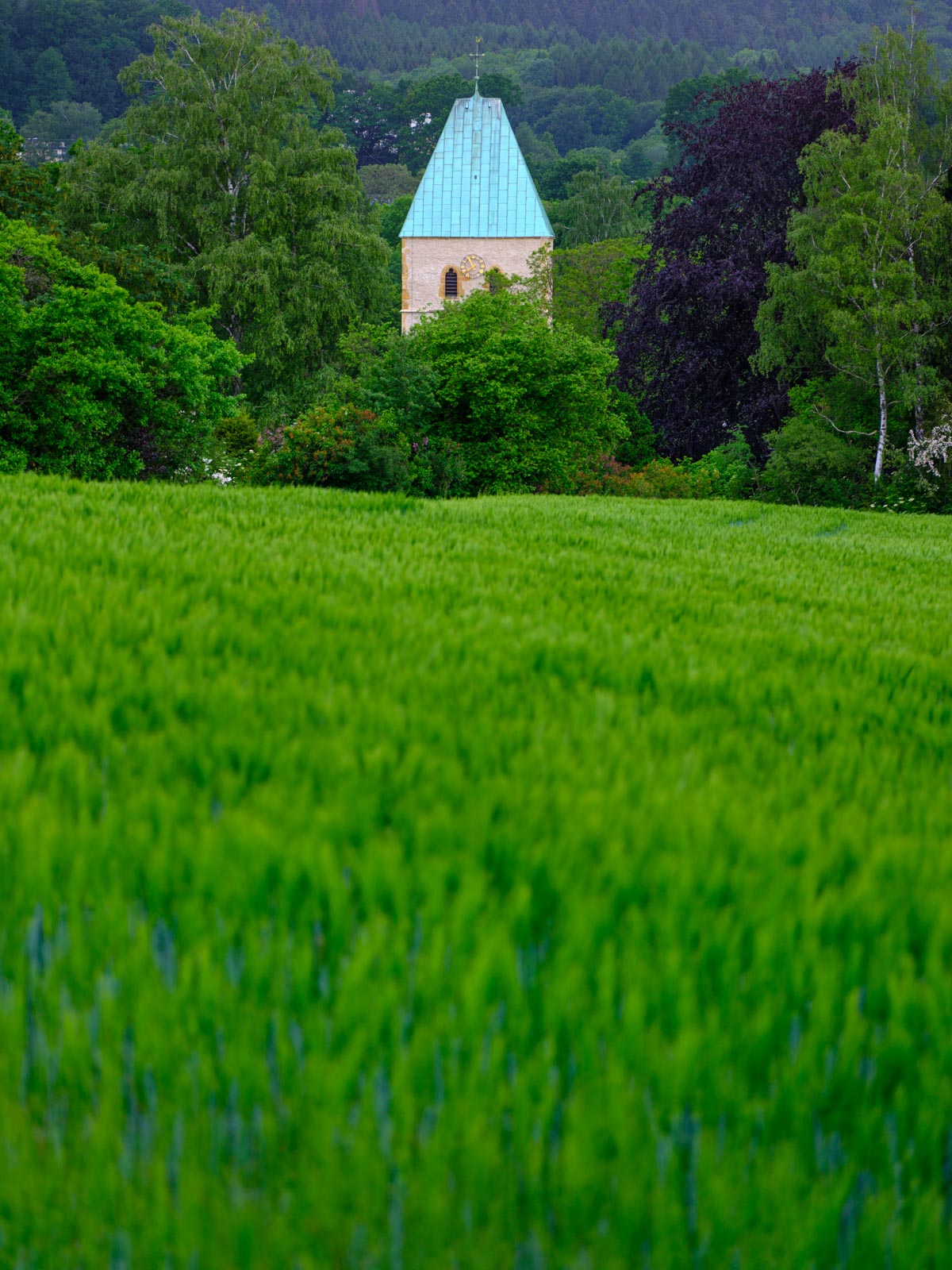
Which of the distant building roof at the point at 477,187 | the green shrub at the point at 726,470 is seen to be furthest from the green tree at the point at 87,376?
the distant building roof at the point at 477,187

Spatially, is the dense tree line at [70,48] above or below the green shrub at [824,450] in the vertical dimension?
above

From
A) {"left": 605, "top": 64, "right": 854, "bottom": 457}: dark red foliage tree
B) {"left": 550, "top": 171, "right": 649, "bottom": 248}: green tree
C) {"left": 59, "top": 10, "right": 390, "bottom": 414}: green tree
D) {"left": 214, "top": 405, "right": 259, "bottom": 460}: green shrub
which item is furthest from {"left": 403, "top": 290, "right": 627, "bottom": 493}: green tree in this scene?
{"left": 550, "top": 171, "right": 649, "bottom": 248}: green tree

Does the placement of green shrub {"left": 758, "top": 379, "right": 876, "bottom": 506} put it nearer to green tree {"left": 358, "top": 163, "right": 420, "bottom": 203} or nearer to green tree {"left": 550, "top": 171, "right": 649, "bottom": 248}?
green tree {"left": 550, "top": 171, "right": 649, "bottom": 248}

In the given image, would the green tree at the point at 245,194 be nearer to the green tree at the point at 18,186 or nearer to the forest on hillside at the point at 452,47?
the green tree at the point at 18,186

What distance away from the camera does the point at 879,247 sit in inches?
919

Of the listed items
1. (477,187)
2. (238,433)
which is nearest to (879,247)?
(238,433)

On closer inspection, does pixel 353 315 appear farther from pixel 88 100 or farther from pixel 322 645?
pixel 88 100

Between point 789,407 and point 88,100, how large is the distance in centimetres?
7507

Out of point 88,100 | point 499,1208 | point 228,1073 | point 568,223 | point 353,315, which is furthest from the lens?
point 88,100

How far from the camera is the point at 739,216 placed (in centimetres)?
2878

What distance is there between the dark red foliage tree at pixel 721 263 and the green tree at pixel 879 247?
1751 mm

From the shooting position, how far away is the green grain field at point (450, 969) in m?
0.98

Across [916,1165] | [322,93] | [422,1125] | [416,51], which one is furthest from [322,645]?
[416,51]

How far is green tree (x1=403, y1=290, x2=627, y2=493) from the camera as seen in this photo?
22109 millimetres
